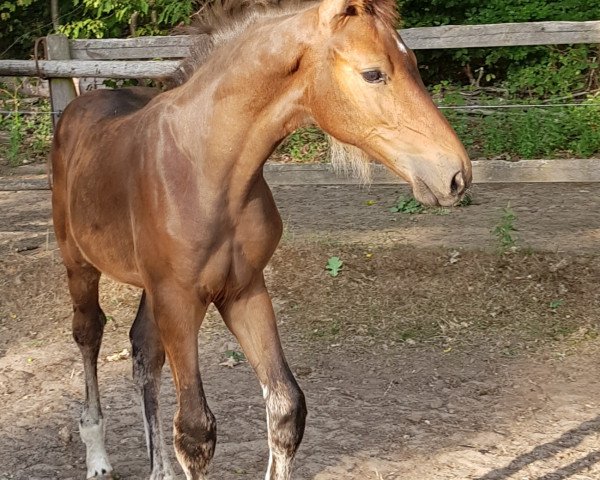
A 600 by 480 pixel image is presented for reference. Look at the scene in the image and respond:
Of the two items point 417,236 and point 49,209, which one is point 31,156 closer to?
point 49,209

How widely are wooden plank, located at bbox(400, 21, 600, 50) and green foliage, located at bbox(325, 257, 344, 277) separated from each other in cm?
211

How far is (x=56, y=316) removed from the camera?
6.29 m

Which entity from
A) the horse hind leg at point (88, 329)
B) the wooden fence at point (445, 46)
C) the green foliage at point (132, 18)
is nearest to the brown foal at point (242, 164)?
the horse hind leg at point (88, 329)

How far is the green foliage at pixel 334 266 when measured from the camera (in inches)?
258

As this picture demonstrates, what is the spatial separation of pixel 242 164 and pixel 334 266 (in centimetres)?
335

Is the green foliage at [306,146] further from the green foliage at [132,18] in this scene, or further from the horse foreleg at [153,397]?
the horse foreleg at [153,397]

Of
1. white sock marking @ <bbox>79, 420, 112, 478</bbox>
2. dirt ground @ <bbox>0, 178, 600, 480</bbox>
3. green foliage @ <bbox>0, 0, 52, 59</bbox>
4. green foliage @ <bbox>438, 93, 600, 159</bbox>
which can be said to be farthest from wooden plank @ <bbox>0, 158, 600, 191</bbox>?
green foliage @ <bbox>0, 0, 52, 59</bbox>

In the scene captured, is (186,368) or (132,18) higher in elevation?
(186,368)

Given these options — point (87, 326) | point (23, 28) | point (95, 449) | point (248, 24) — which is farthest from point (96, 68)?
point (23, 28)

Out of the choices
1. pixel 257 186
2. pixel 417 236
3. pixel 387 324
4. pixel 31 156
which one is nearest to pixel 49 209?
pixel 31 156

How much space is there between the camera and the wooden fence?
6.43m

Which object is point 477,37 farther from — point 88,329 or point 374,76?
point 374,76

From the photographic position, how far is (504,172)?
650 cm

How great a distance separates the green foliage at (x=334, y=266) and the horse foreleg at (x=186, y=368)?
10.3 ft
